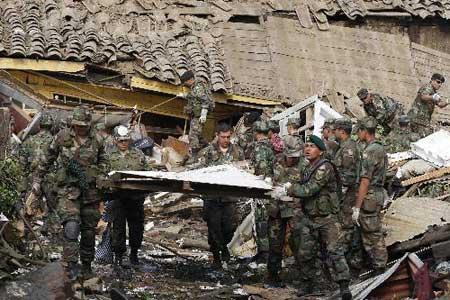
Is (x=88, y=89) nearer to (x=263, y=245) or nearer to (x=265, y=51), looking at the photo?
(x=265, y=51)

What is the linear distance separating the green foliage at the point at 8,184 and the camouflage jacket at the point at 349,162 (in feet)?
13.0

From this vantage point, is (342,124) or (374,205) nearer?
(374,205)

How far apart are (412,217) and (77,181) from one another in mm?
4647

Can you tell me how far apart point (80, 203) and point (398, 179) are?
546cm

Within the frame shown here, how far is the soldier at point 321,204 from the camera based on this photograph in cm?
1270

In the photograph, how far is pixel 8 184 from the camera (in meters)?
12.7

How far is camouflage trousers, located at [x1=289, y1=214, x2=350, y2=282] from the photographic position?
42.0 ft

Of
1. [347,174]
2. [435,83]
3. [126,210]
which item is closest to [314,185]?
[347,174]

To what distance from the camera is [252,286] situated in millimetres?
14008

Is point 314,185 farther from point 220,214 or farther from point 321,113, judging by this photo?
point 321,113

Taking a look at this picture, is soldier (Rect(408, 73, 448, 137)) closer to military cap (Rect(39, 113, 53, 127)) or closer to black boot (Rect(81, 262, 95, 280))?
military cap (Rect(39, 113, 53, 127))

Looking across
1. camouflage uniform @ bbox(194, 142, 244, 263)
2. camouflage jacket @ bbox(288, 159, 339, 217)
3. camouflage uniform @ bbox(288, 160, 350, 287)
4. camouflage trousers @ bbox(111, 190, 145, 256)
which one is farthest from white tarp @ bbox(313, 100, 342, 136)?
camouflage jacket @ bbox(288, 159, 339, 217)

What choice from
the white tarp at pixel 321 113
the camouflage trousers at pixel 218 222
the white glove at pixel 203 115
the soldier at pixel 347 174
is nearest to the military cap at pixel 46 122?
the camouflage trousers at pixel 218 222

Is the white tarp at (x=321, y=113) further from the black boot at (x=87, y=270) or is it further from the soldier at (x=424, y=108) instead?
the black boot at (x=87, y=270)
